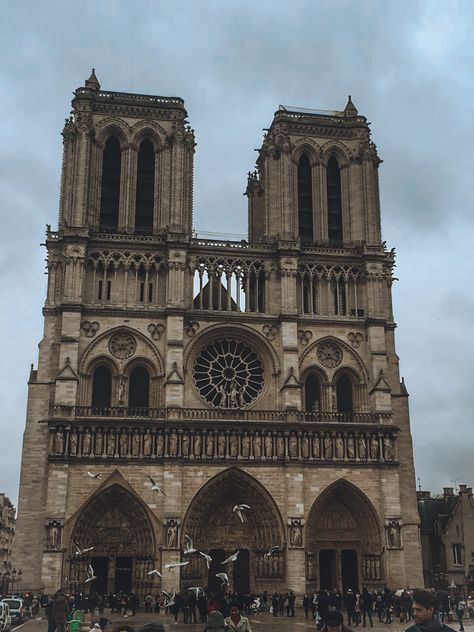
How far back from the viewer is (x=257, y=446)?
3944cm

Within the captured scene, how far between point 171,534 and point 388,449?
11.4m

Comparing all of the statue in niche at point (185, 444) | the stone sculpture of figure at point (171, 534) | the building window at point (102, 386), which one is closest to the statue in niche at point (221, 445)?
the statue in niche at point (185, 444)

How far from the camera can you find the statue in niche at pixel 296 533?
125 ft

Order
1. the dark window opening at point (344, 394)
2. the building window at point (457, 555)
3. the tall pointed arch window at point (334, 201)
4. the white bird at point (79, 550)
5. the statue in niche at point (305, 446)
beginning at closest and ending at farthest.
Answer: the white bird at point (79, 550)
the statue in niche at point (305, 446)
the dark window opening at point (344, 394)
the tall pointed arch window at point (334, 201)
the building window at point (457, 555)

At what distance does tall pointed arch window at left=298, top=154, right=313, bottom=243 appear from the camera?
1801 inches

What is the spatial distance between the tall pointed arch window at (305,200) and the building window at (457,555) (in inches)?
756

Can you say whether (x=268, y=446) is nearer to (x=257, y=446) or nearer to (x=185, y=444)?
(x=257, y=446)

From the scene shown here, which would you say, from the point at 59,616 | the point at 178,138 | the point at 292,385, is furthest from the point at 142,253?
the point at 59,616

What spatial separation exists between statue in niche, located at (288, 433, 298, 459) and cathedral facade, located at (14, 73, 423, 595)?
7cm

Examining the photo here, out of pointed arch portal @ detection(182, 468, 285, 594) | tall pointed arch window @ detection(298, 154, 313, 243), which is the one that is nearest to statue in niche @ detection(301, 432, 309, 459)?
pointed arch portal @ detection(182, 468, 285, 594)

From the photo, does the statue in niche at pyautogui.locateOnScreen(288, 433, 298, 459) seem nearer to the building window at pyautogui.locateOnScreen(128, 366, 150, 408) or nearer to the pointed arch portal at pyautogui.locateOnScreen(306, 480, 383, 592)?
the pointed arch portal at pyautogui.locateOnScreen(306, 480, 383, 592)

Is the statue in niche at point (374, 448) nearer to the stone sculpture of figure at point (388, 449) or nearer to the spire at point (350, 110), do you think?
the stone sculpture of figure at point (388, 449)

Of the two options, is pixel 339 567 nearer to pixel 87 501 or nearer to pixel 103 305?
pixel 87 501

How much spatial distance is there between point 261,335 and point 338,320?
424 cm
